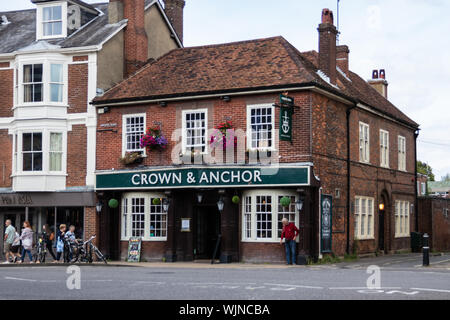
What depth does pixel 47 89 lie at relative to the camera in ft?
104

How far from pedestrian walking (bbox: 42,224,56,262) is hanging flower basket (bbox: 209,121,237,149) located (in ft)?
26.4

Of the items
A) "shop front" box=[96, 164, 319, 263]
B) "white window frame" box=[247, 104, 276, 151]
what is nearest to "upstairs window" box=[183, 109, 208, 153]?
"shop front" box=[96, 164, 319, 263]

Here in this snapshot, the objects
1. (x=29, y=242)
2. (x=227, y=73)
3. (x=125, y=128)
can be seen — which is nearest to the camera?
(x=29, y=242)

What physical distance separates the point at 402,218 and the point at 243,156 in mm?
13113

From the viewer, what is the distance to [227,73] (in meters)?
29.9

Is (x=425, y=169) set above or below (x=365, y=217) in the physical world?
above

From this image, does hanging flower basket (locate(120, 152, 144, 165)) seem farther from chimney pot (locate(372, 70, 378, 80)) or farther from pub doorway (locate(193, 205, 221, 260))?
chimney pot (locate(372, 70, 378, 80))

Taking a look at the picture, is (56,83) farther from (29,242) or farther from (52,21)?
(29,242)

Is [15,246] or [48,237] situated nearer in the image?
[15,246]

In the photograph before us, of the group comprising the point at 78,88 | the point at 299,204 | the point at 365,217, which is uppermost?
the point at 78,88

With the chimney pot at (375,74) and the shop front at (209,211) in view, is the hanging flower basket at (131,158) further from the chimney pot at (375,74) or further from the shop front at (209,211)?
the chimney pot at (375,74)

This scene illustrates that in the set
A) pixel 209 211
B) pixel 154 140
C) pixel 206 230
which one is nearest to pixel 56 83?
pixel 154 140
